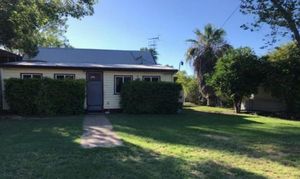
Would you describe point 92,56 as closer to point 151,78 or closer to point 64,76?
point 64,76

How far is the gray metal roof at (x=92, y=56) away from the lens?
2247cm

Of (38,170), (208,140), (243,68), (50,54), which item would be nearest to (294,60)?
(243,68)

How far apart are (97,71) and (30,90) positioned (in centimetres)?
399

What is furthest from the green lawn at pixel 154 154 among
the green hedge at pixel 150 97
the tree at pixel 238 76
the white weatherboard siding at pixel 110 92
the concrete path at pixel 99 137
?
the tree at pixel 238 76

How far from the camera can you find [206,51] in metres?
32.7

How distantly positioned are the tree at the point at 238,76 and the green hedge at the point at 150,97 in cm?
419

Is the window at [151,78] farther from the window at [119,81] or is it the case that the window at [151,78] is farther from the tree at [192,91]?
the tree at [192,91]

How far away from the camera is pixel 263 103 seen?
24469 mm

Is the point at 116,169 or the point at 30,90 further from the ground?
the point at 30,90

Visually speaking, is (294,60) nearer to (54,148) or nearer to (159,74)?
(159,74)

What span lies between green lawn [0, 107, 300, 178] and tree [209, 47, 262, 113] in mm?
9478

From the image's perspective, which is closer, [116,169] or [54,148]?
[116,169]

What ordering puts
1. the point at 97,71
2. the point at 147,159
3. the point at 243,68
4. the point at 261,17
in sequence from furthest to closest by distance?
1. the point at 243,68
2. the point at 97,71
3. the point at 261,17
4. the point at 147,159

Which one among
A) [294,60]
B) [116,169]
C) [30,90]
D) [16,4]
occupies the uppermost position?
[16,4]
